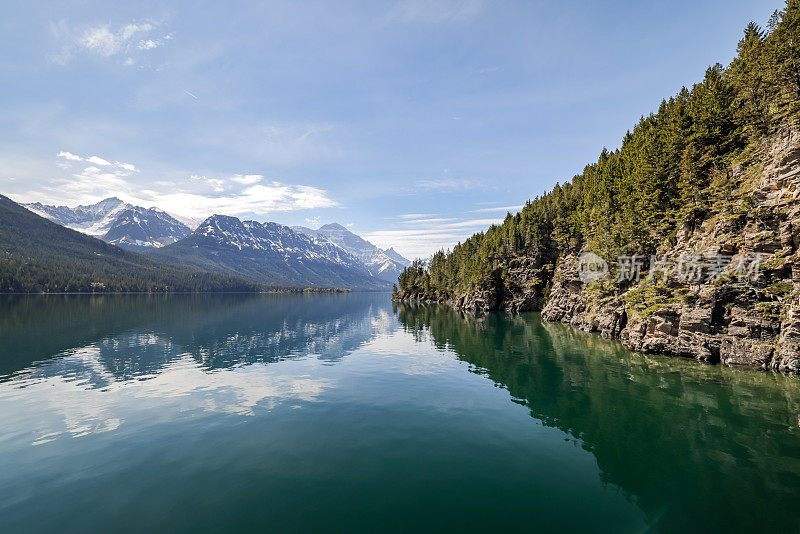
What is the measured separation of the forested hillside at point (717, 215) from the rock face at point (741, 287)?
0.11 metres

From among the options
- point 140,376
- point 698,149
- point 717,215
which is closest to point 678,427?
point 717,215

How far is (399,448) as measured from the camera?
18016mm

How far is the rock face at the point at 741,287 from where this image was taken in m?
30.6

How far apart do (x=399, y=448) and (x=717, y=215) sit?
45.8 meters

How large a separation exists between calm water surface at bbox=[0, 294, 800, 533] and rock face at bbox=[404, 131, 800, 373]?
3.14 meters

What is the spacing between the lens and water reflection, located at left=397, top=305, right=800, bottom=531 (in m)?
13.0

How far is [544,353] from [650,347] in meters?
12.5

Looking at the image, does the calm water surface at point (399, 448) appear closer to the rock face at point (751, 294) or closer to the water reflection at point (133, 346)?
the water reflection at point (133, 346)

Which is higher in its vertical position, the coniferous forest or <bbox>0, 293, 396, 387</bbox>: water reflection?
the coniferous forest

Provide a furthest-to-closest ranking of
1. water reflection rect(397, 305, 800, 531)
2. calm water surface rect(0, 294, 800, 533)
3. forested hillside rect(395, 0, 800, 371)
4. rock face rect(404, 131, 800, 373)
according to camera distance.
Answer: forested hillside rect(395, 0, 800, 371), rock face rect(404, 131, 800, 373), water reflection rect(397, 305, 800, 531), calm water surface rect(0, 294, 800, 533)

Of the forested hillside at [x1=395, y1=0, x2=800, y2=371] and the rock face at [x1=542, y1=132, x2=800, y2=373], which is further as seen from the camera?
the forested hillside at [x1=395, y1=0, x2=800, y2=371]

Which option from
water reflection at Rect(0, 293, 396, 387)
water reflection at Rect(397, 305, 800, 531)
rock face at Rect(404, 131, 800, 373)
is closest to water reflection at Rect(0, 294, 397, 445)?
water reflection at Rect(0, 293, 396, 387)

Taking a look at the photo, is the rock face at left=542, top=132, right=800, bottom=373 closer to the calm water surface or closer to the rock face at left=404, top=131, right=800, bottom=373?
the rock face at left=404, top=131, right=800, bottom=373

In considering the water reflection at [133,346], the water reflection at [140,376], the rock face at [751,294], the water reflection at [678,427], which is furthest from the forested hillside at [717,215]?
the water reflection at [133,346]
